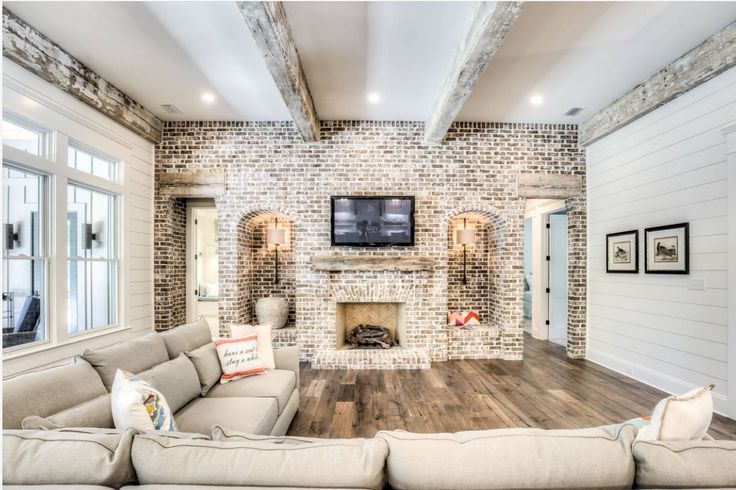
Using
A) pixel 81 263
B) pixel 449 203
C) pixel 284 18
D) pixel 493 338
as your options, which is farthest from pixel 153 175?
pixel 493 338

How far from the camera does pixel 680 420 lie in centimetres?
123

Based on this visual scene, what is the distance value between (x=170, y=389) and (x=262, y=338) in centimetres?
93

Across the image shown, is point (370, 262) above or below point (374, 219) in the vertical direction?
below

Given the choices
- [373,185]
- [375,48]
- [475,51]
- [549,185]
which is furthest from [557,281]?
[375,48]

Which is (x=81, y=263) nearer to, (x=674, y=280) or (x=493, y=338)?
(x=493, y=338)

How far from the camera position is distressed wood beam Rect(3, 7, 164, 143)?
272 centimetres

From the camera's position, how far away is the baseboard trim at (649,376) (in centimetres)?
304

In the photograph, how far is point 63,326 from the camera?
10.8 ft

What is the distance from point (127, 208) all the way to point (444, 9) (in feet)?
13.4

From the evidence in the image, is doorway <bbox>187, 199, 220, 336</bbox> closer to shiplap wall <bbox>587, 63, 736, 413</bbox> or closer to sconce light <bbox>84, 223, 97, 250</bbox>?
sconce light <bbox>84, 223, 97, 250</bbox>

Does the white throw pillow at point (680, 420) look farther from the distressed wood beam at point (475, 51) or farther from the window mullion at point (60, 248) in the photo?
the window mullion at point (60, 248)

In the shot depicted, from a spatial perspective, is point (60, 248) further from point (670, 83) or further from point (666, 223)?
point (670, 83)

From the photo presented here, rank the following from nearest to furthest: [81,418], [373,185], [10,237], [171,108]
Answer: [81,418] → [10,237] → [171,108] → [373,185]

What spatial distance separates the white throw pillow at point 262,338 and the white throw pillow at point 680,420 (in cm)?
252
